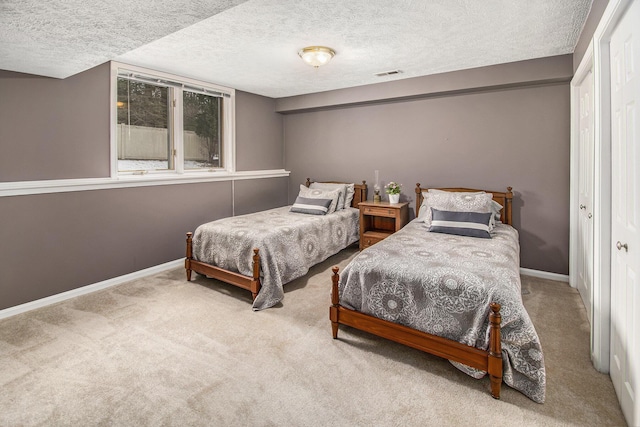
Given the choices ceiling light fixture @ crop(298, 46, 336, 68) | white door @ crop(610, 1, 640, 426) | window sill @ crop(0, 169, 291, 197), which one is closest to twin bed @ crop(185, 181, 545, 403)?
white door @ crop(610, 1, 640, 426)

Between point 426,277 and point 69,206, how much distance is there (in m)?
3.39

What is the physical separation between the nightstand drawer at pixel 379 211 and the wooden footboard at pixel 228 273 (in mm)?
1936

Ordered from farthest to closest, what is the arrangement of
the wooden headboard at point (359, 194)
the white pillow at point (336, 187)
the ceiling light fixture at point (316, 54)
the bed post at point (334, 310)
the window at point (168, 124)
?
the wooden headboard at point (359, 194), the white pillow at point (336, 187), the window at point (168, 124), the ceiling light fixture at point (316, 54), the bed post at point (334, 310)

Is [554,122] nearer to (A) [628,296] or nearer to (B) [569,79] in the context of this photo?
(B) [569,79]

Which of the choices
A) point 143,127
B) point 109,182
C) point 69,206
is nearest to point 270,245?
point 109,182

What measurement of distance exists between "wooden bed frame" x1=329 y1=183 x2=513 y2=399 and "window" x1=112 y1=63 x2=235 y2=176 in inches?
115

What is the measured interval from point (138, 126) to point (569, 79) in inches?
191

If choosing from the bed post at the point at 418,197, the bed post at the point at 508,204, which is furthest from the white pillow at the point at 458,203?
the bed post at the point at 418,197

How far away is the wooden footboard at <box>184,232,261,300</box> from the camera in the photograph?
3.12 m

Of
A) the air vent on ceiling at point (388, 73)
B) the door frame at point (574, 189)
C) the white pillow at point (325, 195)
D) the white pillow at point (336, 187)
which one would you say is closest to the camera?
the door frame at point (574, 189)

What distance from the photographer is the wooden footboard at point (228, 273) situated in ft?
10.2

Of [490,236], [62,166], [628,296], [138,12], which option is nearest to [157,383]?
[138,12]

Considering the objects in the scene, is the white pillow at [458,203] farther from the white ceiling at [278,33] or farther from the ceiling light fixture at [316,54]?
the ceiling light fixture at [316,54]

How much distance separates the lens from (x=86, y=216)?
3385 millimetres
